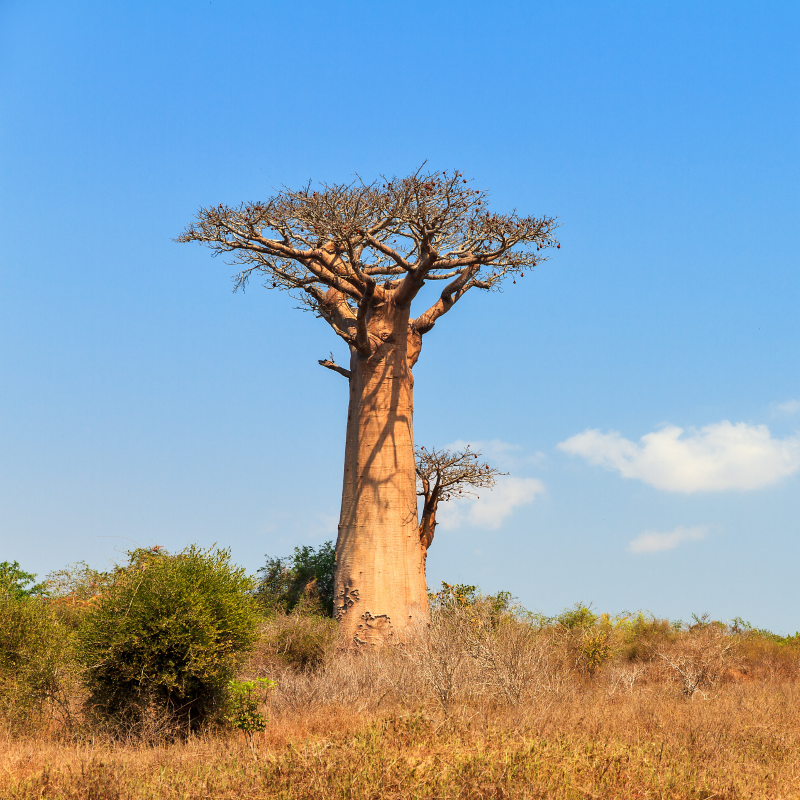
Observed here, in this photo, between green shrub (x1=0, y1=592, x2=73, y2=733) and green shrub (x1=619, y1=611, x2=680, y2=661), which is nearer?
green shrub (x1=0, y1=592, x2=73, y2=733)

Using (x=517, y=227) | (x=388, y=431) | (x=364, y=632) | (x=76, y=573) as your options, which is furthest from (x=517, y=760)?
(x=76, y=573)

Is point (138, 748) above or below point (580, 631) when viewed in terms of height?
below

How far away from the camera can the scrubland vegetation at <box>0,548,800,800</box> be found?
5.70 meters

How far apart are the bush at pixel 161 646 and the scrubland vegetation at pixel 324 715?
0.02 meters

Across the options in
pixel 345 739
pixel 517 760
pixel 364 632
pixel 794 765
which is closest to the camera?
pixel 517 760

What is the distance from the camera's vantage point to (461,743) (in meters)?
6.41

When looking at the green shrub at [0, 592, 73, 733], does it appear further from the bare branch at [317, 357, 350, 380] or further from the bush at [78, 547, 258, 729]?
the bare branch at [317, 357, 350, 380]

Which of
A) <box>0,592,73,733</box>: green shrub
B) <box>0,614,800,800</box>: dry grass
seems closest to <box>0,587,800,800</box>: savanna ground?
<box>0,614,800,800</box>: dry grass

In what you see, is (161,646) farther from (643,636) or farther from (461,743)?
(643,636)

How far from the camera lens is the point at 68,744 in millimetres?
7613

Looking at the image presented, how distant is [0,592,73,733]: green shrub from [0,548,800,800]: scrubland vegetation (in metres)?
0.02

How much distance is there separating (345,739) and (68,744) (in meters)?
3.13

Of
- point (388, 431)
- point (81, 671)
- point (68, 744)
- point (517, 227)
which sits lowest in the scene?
point (68, 744)

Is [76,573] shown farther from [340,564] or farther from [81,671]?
[81,671]
